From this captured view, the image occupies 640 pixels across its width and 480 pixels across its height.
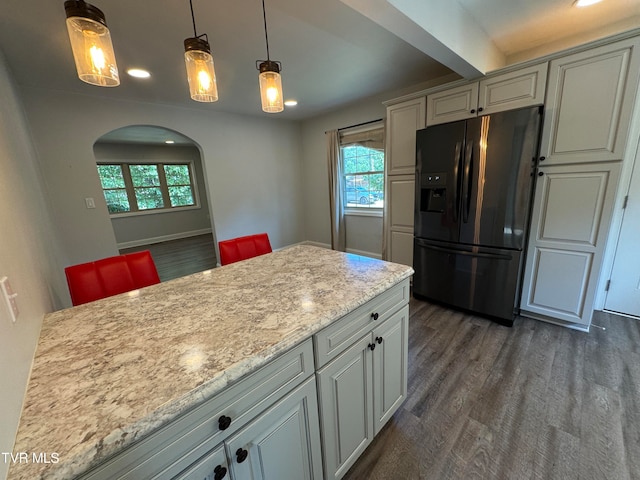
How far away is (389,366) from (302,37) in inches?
94.5

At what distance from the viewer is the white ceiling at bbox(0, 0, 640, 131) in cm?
157

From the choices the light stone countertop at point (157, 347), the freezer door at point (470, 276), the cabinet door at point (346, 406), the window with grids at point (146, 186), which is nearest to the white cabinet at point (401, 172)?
the freezer door at point (470, 276)

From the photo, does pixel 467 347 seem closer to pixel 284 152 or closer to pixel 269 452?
pixel 269 452

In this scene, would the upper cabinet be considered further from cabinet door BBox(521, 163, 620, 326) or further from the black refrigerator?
cabinet door BBox(521, 163, 620, 326)

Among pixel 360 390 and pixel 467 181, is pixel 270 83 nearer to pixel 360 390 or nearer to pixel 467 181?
pixel 360 390

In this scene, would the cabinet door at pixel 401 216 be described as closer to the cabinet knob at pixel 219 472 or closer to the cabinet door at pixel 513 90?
the cabinet door at pixel 513 90

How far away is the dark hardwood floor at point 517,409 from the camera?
127 cm

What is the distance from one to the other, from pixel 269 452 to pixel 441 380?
1.40 m

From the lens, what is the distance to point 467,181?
224cm

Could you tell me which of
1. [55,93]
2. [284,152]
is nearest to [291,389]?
[55,93]

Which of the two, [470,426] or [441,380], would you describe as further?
[441,380]

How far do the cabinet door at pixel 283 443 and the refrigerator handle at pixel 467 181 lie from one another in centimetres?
202

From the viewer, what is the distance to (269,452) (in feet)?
2.80

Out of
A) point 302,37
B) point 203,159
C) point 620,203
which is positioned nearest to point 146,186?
point 203,159
